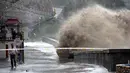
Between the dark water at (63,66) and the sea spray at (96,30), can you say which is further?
the sea spray at (96,30)

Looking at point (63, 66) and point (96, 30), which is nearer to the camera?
point (63, 66)

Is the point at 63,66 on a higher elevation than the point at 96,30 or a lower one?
lower

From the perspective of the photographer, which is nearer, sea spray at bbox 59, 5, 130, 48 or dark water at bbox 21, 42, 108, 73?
dark water at bbox 21, 42, 108, 73

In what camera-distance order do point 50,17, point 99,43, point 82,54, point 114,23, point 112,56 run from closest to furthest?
1. point 112,56
2. point 82,54
3. point 99,43
4. point 114,23
5. point 50,17

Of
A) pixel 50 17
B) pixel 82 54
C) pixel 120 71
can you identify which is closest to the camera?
pixel 120 71

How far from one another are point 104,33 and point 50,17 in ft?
199

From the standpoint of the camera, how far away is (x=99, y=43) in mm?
27469

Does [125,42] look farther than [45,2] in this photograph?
No

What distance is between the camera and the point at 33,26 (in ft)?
276

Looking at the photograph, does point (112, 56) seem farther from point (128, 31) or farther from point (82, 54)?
point (128, 31)

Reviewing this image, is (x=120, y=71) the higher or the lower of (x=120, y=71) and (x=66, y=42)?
the higher

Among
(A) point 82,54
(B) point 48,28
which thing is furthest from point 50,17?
(A) point 82,54

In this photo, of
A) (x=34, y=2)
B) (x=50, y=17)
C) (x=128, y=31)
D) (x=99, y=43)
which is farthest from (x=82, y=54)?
(x=50, y=17)

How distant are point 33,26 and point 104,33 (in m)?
56.4
